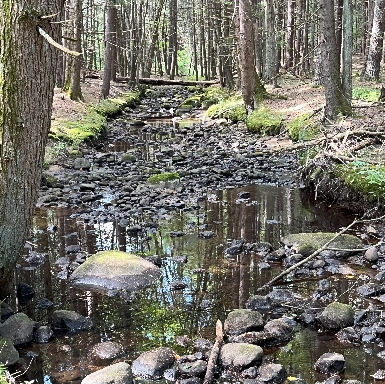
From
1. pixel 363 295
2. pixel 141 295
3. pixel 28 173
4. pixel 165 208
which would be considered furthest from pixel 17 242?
pixel 165 208

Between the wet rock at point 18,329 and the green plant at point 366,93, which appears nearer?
the wet rock at point 18,329

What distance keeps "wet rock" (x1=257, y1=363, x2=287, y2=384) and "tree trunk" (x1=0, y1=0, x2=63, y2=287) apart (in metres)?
2.67

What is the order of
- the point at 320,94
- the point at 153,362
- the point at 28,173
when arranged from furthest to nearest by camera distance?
the point at 320,94 → the point at 28,173 → the point at 153,362

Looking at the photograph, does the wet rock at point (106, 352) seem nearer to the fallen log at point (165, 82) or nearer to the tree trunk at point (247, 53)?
the tree trunk at point (247, 53)

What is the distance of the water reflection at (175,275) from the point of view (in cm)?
501

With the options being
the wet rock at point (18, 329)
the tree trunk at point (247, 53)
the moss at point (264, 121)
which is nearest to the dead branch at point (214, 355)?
the wet rock at point (18, 329)

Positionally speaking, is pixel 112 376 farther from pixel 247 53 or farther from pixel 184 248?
pixel 247 53

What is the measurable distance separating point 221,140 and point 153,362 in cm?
1353

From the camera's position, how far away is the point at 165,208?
10.4m

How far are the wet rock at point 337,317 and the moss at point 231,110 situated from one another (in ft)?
49.4

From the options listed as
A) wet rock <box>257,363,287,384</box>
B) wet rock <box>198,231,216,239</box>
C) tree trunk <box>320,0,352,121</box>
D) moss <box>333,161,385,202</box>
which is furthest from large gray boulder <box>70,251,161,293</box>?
tree trunk <box>320,0,352,121</box>

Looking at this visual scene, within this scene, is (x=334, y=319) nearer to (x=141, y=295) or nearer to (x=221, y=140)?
(x=141, y=295)

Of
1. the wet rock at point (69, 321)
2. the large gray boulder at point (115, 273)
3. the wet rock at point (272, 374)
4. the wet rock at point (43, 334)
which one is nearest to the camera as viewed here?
the wet rock at point (272, 374)

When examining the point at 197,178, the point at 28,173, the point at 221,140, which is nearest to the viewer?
the point at 28,173
